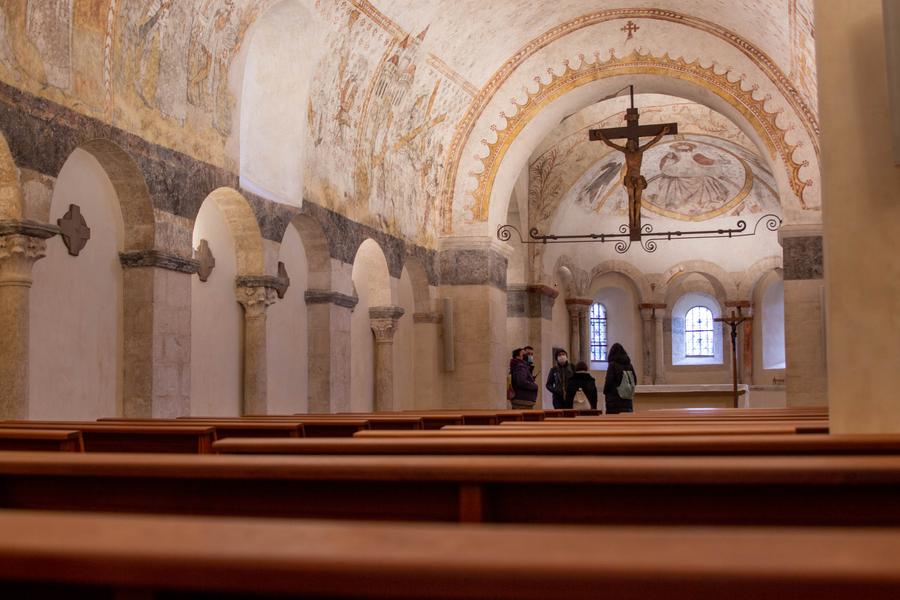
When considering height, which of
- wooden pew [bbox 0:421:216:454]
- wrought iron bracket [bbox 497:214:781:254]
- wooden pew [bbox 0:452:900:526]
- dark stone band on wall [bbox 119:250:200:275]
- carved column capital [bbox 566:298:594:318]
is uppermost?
wrought iron bracket [bbox 497:214:781:254]

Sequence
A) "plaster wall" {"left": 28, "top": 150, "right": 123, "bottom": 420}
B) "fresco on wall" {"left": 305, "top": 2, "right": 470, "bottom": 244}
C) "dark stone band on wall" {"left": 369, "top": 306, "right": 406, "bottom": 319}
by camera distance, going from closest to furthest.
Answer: "plaster wall" {"left": 28, "top": 150, "right": 123, "bottom": 420} < "fresco on wall" {"left": 305, "top": 2, "right": 470, "bottom": 244} < "dark stone band on wall" {"left": 369, "top": 306, "right": 406, "bottom": 319}

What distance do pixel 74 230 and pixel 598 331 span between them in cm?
2334

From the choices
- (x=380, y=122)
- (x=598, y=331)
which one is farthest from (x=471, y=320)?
(x=598, y=331)

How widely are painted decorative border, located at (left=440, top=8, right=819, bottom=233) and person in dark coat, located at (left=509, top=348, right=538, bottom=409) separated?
4.65 metres

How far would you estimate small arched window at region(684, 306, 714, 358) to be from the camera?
33188 mm

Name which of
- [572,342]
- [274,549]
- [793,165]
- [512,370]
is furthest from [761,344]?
[274,549]

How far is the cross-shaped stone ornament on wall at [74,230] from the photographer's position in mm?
10969

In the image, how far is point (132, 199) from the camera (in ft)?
39.2

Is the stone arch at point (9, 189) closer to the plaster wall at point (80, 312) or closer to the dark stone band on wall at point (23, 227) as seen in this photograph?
the dark stone band on wall at point (23, 227)

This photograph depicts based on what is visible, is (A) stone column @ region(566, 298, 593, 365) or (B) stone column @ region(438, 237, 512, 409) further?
(A) stone column @ region(566, 298, 593, 365)

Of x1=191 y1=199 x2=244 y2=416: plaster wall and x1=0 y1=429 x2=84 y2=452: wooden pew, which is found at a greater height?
x1=191 y1=199 x2=244 y2=416: plaster wall

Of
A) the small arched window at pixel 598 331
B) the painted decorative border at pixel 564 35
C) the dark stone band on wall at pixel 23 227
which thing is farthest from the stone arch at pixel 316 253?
the small arched window at pixel 598 331

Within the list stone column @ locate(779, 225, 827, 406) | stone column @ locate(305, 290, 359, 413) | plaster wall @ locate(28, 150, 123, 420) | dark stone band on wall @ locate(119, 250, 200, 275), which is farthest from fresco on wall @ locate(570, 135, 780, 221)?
plaster wall @ locate(28, 150, 123, 420)

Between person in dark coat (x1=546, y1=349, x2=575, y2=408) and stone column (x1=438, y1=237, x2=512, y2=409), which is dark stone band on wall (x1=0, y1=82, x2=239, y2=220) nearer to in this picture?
person in dark coat (x1=546, y1=349, x2=575, y2=408)
